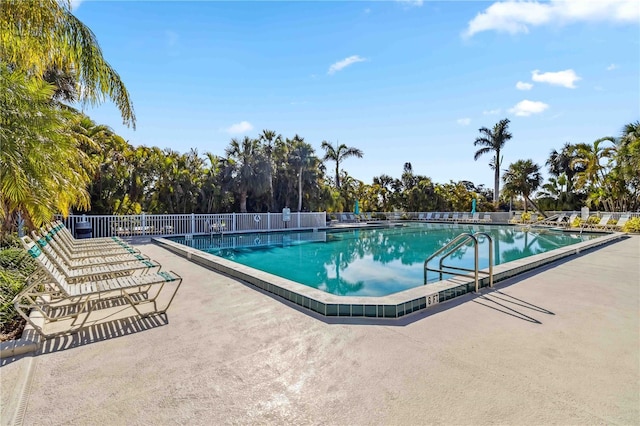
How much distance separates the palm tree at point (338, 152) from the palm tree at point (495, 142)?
1185 centimetres

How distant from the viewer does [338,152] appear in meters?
29.2

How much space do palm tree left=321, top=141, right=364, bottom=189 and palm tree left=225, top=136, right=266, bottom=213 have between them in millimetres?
9877

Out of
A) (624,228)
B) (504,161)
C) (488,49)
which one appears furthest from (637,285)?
(504,161)

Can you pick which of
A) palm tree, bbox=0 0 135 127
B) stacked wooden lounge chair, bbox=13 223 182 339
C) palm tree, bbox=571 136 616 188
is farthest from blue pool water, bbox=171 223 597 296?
palm tree, bbox=571 136 616 188

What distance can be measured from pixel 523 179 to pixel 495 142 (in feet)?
17.4

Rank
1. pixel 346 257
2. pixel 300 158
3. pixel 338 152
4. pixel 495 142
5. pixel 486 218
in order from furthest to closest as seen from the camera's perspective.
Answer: pixel 495 142 → pixel 338 152 → pixel 486 218 → pixel 300 158 → pixel 346 257

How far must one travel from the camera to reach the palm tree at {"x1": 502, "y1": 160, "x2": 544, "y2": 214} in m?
26.7

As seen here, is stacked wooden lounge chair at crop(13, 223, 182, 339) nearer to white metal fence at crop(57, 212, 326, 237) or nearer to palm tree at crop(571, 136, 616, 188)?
white metal fence at crop(57, 212, 326, 237)

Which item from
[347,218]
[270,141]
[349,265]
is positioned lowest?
[349,265]

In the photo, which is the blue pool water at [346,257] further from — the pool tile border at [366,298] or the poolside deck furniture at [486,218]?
the poolside deck furniture at [486,218]

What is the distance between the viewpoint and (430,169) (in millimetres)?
35906

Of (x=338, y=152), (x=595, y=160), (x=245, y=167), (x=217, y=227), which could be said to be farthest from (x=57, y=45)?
(x=595, y=160)

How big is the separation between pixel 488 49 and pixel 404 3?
287 centimetres

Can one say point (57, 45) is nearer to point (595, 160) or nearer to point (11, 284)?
point (11, 284)
